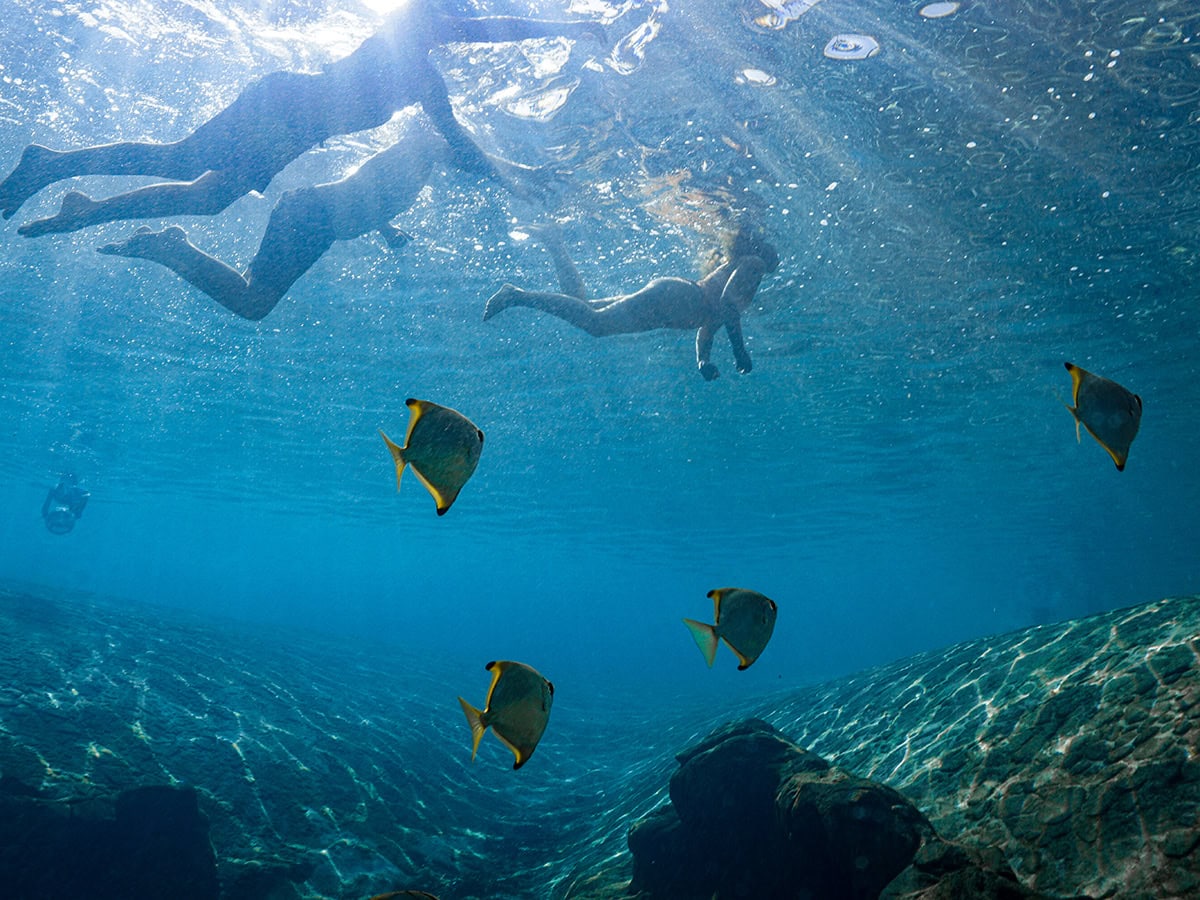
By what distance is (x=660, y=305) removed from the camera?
9727 millimetres

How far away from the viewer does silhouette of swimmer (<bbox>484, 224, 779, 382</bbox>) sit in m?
9.06

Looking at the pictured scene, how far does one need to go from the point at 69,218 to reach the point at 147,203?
0.76 meters

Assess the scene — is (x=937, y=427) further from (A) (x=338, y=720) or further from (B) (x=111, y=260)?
(B) (x=111, y=260)

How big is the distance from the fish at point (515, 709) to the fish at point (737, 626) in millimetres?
1095

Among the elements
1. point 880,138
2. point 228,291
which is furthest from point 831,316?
point 228,291

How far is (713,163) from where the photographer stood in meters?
10.7

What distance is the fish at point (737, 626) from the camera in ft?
12.4

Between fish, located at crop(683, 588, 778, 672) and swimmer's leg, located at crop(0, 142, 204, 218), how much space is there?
24.9ft

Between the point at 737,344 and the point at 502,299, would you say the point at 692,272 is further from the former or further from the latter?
the point at 502,299

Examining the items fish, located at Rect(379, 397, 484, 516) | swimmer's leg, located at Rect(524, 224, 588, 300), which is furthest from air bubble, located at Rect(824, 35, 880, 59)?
fish, located at Rect(379, 397, 484, 516)

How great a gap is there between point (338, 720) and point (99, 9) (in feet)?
45.0

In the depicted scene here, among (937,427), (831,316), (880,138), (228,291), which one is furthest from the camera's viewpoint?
(937,427)

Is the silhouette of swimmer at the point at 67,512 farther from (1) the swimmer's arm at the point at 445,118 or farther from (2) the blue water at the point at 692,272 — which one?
(1) the swimmer's arm at the point at 445,118

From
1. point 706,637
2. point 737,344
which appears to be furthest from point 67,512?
point 706,637
